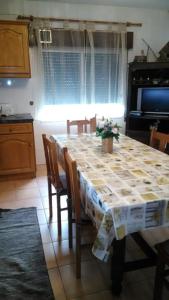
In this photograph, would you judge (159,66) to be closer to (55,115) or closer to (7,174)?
(55,115)

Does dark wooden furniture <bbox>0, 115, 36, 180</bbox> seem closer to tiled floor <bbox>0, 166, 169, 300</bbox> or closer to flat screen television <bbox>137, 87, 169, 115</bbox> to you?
tiled floor <bbox>0, 166, 169, 300</bbox>

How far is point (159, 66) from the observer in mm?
3906

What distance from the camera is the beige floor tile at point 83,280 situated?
164 cm

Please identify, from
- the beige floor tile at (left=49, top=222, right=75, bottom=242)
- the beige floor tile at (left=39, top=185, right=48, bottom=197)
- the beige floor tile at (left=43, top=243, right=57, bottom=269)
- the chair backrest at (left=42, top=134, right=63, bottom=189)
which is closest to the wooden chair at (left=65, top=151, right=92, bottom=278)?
the beige floor tile at (left=43, top=243, right=57, bottom=269)

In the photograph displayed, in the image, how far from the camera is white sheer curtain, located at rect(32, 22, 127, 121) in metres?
3.74

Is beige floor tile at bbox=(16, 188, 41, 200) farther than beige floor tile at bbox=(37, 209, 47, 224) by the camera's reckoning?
Yes

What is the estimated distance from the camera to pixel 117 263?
147 centimetres

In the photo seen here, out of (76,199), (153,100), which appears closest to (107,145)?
(76,199)

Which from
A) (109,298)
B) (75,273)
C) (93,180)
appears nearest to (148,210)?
(93,180)

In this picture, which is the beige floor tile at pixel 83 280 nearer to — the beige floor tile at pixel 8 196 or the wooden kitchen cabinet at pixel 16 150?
the beige floor tile at pixel 8 196

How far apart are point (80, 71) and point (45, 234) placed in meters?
2.73

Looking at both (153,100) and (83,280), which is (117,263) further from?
(153,100)

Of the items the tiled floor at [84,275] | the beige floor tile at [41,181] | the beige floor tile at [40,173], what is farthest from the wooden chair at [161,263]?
the beige floor tile at [40,173]

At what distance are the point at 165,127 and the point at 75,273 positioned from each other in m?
3.22
